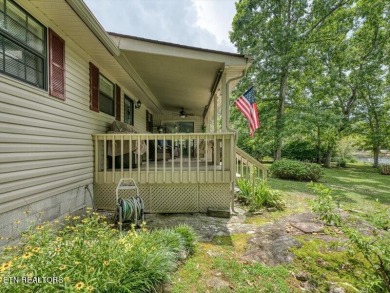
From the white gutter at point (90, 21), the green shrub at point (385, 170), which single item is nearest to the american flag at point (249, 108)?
the white gutter at point (90, 21)

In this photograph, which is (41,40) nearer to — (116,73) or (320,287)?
(116,73)

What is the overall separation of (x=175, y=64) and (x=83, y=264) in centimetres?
483

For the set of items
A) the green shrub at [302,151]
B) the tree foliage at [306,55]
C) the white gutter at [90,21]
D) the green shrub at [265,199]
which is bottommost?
the green shrub at [265,199]

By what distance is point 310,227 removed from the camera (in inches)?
178

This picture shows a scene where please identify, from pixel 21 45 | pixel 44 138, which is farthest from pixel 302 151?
pixel 21 45

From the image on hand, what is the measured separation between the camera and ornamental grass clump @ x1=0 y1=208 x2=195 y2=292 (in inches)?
71.1

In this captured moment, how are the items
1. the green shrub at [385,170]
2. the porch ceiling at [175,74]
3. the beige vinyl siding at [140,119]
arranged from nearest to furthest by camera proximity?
the porch ceiling at [175,74]
the beige vinyl siding at [140,119]
the green shrub at [385,170]

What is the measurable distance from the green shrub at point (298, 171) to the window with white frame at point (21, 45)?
35.3 ft

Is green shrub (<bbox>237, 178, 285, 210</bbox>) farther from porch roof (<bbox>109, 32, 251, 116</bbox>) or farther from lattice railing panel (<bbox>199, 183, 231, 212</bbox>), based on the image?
porch roof (<bbox>109, 32, 251, 116</bbox>)

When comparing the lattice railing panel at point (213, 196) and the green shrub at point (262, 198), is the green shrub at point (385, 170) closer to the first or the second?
the green shrub at point (262, 198)

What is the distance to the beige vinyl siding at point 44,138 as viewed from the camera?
9.39ft

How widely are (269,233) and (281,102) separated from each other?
12.6 meters

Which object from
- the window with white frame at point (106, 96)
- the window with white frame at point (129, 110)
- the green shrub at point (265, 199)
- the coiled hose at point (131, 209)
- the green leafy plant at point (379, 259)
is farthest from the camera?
the window with white frame at point (129, 110)

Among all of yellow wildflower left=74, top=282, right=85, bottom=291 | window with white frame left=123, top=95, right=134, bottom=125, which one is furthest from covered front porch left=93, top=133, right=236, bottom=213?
yellow wildflower left=74, top=282, right=85, bottom=291
